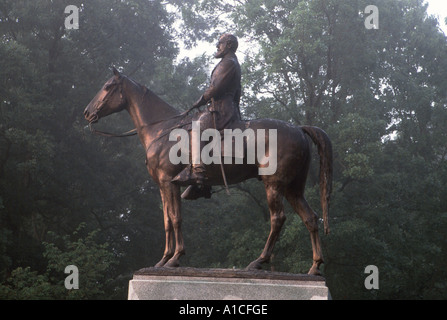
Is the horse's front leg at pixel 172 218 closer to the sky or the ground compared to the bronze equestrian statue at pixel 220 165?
closer to the ground

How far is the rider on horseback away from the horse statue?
19cm

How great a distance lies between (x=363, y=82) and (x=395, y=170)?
3.32 metres

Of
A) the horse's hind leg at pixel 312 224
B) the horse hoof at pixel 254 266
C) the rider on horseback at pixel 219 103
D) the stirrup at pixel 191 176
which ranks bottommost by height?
the horse hoof at pixel 254 266

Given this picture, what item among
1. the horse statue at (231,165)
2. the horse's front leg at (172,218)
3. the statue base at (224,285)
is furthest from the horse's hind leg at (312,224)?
the horse's front leg at (172,218)

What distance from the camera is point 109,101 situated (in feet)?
28.7

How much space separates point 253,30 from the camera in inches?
894

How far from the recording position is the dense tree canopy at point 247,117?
19.0 meters

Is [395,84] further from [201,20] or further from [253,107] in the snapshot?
[201,20]

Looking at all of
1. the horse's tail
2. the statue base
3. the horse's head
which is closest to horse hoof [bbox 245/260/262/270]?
the statue base

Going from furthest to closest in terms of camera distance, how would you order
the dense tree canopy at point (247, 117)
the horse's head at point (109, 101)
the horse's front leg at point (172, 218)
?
the dense tree canopy at point (247, 117) < the horse's head at point (109, 101) < the horse's front leg at point (172, 218)

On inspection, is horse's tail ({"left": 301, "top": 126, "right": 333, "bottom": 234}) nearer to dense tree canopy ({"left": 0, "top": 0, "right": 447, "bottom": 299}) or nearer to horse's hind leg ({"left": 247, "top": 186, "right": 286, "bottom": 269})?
horse's hind leg ({"left": 247, "top": 186, "right": 286, "bottom": 269})

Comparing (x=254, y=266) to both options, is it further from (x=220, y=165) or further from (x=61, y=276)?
(x=61, y=276)

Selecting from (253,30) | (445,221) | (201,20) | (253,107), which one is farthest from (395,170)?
(201,20)

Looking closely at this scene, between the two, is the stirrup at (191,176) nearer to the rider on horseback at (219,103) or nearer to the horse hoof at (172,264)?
the rider on horseback at (219,103)
